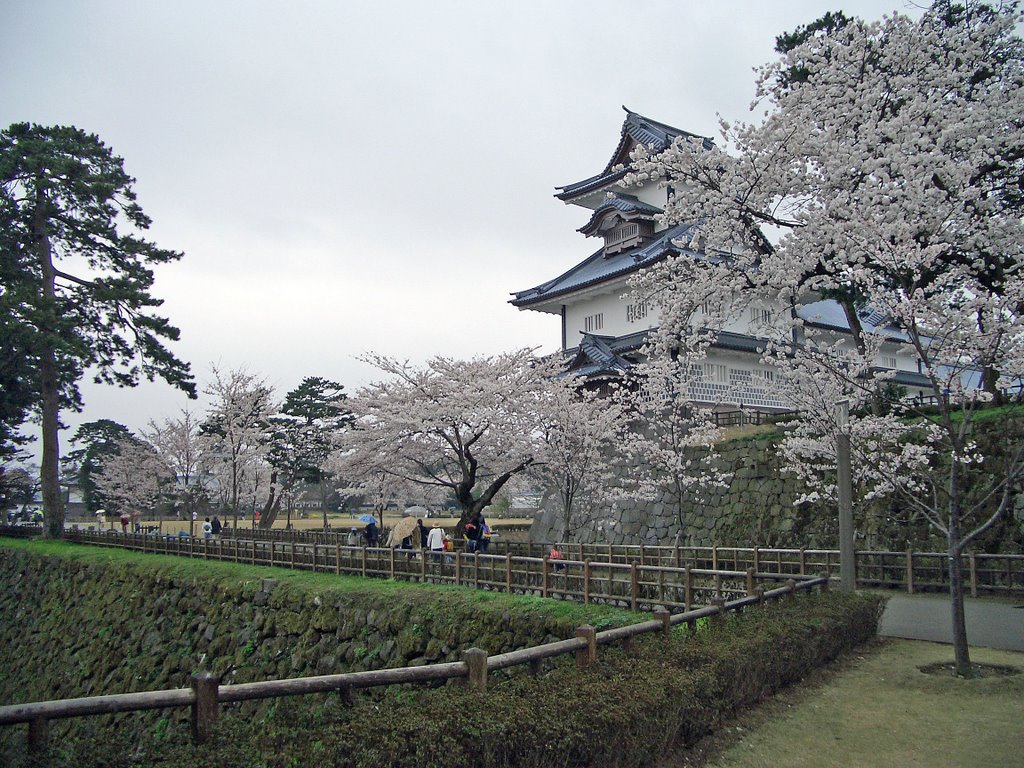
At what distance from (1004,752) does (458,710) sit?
4.86 meters

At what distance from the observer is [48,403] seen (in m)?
32.1

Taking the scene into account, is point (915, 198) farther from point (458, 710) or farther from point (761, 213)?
point (458, 710)

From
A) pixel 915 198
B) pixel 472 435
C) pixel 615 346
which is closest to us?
pixel 915 198

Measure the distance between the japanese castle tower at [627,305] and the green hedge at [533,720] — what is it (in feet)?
62.0

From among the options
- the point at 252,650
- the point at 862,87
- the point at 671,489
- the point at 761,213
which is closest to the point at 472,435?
the point at 671,489

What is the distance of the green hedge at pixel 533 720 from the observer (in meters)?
4.22

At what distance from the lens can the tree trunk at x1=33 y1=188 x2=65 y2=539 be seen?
3117 cm

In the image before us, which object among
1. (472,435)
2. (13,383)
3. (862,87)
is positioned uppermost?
(862,87)

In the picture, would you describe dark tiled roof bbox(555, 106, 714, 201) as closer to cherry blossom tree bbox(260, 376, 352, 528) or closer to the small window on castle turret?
the small window on castle turret

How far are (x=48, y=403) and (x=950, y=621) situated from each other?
3404 centimetres

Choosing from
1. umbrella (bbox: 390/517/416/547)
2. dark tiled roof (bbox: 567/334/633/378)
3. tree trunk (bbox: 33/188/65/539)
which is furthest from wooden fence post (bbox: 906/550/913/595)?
tree trunk (bbox: 33/188/65/539)

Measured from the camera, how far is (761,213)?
13273mm

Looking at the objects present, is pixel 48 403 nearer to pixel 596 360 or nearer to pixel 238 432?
pixel 238 432

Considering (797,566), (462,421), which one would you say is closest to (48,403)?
(462,421)
